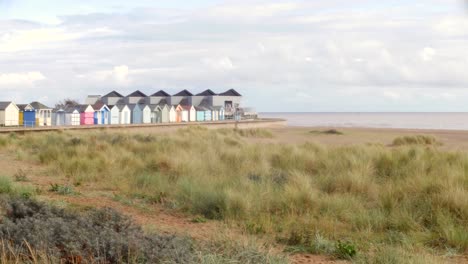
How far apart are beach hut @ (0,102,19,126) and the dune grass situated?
35.0 metres

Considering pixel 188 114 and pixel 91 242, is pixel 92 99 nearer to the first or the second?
pixel 188 114

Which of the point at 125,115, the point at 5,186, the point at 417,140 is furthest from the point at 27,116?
the point at 5,186

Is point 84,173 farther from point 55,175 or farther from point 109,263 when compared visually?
point 109,263

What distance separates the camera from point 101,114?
58719 millimetres

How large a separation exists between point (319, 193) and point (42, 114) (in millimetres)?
46885

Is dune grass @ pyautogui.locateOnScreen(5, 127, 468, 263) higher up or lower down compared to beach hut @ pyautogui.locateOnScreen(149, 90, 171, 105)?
lower down

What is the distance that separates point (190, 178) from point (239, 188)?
6.52 feet

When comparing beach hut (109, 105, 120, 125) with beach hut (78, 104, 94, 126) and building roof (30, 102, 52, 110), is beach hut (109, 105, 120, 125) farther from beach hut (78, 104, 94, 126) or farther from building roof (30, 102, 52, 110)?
building roof (30, 102, 52, 110)

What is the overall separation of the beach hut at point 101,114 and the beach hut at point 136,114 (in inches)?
175

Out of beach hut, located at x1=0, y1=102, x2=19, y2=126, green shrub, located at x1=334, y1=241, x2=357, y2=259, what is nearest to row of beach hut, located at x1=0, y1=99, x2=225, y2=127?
beach hut, located at x1=0, y1=102, x2=19, y2=126

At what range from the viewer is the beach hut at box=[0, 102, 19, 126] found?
49128 millimetres

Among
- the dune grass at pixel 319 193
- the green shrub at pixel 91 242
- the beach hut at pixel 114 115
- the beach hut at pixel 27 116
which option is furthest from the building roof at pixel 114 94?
the green shrub at pixel 91 242

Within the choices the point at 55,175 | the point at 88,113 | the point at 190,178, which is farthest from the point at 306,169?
the point at 88,113

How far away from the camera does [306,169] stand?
14.7 m
